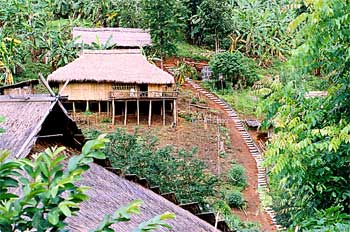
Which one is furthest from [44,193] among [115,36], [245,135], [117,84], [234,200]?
[115,36]

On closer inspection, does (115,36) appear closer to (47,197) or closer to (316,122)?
(316,122)

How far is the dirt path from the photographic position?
13.8m

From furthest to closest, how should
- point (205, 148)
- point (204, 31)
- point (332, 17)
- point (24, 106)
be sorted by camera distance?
point (204, 31) < point (205, 148) < point (24, 106) < point (332, 17)

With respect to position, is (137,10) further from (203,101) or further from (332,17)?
(332,17)

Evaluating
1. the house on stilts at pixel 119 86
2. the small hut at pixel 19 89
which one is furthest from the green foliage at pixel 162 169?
the house on stilts at pixel 119 86

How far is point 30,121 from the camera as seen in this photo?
6.57 metres

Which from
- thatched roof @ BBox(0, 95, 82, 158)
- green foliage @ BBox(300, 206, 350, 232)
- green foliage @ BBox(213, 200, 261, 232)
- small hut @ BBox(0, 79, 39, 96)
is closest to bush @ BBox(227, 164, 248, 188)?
green foliage @ BBox(213, 200, 261, 232)

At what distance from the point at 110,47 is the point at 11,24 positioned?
12.8ft

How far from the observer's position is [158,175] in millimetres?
11328

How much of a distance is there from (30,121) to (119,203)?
1422 millimetres

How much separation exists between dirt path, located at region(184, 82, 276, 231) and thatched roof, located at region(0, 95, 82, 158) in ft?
24.5

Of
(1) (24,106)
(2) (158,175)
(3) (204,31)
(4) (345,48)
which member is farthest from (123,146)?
(3) (204,31)

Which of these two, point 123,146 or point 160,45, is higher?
point 160,45

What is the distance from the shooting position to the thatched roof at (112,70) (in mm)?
18828
